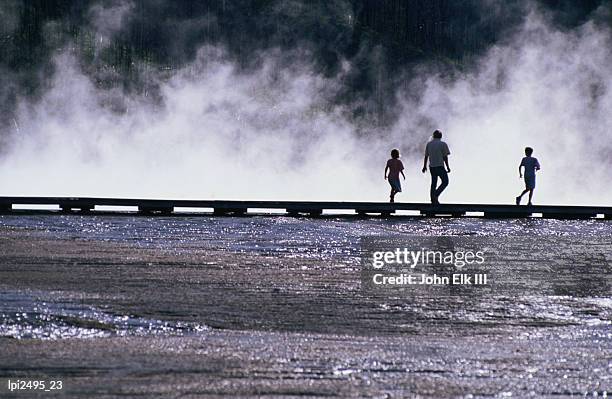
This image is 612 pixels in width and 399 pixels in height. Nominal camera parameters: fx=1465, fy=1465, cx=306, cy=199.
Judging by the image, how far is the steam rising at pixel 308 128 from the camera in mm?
85438

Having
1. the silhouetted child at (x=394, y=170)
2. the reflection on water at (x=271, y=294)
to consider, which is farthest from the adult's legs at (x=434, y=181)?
the reflection on water at (x=271, y=294)

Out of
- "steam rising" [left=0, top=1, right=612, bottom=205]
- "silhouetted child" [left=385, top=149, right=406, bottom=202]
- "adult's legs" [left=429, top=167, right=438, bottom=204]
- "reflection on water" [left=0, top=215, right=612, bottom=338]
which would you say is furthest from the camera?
"steam rising" [left=0, top=1, right=612, bottom=205]

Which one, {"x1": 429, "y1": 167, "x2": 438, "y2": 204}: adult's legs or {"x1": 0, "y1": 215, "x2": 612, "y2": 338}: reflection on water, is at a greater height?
{"x1": 429, "y1": 167, "x2": 438, "y2": 204}: adult's legs

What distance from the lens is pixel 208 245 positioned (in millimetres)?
18250

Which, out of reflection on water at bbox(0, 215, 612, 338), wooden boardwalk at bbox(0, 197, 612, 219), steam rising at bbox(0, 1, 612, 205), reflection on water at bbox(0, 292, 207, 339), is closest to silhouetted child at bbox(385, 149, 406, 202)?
wooden boardwalk at bbox(0, 197, 612, 219)

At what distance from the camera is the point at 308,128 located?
9669cm

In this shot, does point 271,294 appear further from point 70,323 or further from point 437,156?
point 437,156

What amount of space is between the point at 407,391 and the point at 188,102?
286ft

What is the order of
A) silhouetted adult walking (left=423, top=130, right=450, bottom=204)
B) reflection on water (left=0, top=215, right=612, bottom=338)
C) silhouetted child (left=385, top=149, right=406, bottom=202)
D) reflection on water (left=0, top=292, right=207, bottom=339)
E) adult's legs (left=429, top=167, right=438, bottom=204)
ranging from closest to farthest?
reflection on water (left=0, top=292, right=207, bottom=339) < reflection on water (left=0, top=215, right=612, bottom=338) < silhouetted adult walking (left=423, top=130, right=450, bottom=204) < adult's legs (left=429, top=167, right=438, bottom=204) < silhouetted child (left=385, top=149, right=406, bottom=202)

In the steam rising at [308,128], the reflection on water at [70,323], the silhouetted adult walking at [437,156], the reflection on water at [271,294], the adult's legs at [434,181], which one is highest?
the steam rising at [308,128]

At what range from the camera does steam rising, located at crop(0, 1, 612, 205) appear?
3364 inches

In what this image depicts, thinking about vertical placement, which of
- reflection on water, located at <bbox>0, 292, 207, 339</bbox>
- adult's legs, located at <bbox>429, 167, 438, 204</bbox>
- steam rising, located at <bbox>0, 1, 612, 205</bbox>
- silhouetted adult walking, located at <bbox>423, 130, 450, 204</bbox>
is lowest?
reflection on water, located at <bbox>0, 292, 207, 339</bbox>

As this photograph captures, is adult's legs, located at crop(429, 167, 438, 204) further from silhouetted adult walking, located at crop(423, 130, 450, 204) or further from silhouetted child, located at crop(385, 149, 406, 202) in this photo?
silhouetted child, located at crop(385, 149, 406, 202)

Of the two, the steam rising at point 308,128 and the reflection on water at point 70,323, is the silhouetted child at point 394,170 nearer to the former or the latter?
the reflection on water at point 70,323
